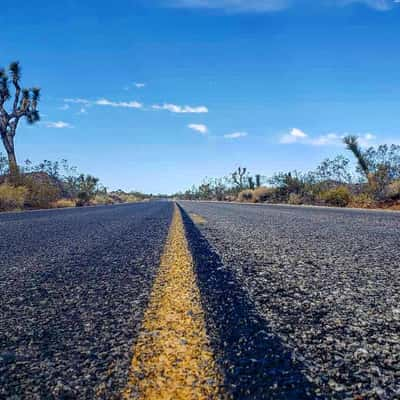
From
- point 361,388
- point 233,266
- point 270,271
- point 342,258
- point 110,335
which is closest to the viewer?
point 361,388

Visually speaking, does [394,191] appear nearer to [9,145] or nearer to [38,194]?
[38,194]

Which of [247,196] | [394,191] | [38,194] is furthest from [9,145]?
[394,191]

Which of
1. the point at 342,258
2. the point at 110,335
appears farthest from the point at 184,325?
the point at 342,258

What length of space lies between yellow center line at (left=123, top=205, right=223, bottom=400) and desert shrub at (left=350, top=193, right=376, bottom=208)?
53.4 ft

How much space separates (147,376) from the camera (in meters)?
0.66

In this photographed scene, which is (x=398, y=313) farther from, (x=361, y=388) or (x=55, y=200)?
(x=55, y=200)

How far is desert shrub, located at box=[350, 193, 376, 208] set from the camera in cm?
1547

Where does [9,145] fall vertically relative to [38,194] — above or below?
above

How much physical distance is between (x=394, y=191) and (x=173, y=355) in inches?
679

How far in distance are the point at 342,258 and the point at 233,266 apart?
2.49 feet

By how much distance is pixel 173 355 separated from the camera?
2.45 feet

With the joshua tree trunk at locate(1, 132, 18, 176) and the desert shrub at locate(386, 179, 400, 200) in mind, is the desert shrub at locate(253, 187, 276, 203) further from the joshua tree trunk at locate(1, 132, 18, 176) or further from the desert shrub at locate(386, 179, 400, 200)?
the joshua tree trunk at locate(1, 132, 18, 176)

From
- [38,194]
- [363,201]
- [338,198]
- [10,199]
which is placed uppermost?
[38,194]

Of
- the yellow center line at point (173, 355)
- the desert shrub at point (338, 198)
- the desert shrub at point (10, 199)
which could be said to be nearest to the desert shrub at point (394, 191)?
the desert shrub at point (338, 198)
